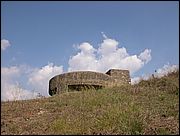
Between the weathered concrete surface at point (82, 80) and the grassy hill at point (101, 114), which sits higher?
the weathered concrete surface at point (82, 80)

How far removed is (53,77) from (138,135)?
9.31 m

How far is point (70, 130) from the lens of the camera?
591 centimetres

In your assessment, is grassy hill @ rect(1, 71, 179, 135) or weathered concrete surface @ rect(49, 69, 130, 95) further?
weathered concrete surface @ rect(49, 69, 130, 95)

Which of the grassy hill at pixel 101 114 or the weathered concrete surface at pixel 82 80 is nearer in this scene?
the grassy hill at pixel 101 114

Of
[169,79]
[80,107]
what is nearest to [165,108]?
[80,107]

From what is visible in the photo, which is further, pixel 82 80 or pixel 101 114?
pixel 82 80

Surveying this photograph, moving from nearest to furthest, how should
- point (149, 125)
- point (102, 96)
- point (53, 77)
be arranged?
point (149, 125), point (102, 96), point (53, 77)

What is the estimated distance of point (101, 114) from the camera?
745cm

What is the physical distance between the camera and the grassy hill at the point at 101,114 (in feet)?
19.9

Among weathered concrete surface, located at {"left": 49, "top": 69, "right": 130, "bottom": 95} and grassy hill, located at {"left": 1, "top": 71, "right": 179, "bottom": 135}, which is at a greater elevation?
weathered concrete surface, located at {"left": 49, "top": 69, "right": 130, "bottom": 95}

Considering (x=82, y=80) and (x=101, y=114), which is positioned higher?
(x=82, y=80)

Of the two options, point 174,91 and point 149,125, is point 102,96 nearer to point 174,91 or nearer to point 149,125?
point 174,91

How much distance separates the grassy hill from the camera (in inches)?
238

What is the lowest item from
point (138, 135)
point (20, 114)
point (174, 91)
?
point (138, 135)
